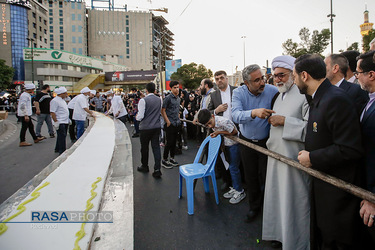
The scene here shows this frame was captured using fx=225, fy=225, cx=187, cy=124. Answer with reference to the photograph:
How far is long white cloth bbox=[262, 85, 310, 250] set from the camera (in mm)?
2123

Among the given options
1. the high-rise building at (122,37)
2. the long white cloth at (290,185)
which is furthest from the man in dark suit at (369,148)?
the high-rise building at (122,37)

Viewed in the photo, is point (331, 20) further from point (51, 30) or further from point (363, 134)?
point (51, 30)

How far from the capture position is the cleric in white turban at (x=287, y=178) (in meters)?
2.13

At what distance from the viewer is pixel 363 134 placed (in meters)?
1.64

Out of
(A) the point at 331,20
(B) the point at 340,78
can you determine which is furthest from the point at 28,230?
(A) the point at 331,20

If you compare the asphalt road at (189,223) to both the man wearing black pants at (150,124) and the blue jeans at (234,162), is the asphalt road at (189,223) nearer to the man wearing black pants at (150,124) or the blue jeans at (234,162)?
the blue jeans at (234,162)

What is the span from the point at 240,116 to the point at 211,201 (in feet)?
5.23

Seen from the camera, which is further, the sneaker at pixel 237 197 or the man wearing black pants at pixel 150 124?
the man wearing black pants at pixel 150 124

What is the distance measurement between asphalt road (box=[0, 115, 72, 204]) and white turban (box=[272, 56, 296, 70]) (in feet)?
14.6

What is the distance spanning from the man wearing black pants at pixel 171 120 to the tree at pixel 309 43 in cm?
3405

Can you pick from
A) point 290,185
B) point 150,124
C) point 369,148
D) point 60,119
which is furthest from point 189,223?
point 60,119

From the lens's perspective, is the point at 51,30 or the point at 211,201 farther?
the point at 51,30

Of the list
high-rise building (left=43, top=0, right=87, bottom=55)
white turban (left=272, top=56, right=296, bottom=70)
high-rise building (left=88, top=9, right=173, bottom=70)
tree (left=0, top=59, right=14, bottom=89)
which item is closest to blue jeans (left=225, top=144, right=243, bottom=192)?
white turban (left=272, top=56, right=296, bottom=70)

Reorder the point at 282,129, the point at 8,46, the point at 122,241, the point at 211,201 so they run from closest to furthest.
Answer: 1. the point at 122,241
2. the point at 282,129
3. the point at 211,201
4. the point at 8,46
